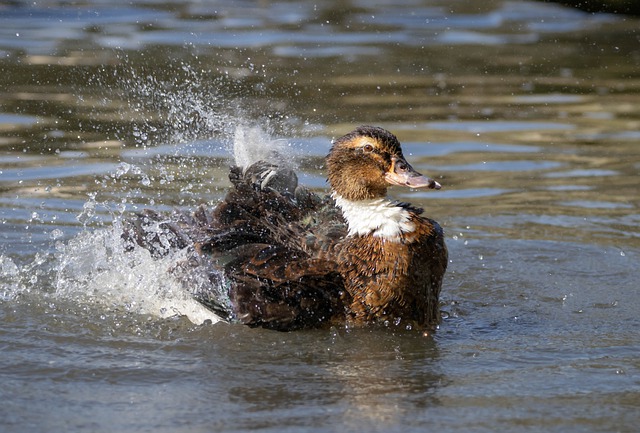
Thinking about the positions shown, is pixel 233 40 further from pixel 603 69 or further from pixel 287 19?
pixel 603 69

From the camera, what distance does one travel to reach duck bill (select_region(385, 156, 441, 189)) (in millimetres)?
6801

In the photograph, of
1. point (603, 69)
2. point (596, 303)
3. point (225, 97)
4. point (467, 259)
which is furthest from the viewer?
point (603, 69)

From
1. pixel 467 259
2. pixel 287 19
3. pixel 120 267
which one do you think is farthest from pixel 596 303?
pixel 287 19

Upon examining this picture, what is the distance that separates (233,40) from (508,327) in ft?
29.9

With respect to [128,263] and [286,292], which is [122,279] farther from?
[286,292]

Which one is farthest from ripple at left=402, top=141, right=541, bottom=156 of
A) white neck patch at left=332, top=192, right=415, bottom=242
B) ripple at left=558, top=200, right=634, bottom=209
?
white neck patch at left=332, top=192, right=415, bottom=242

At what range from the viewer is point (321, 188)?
995 cm

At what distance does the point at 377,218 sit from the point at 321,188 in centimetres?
311

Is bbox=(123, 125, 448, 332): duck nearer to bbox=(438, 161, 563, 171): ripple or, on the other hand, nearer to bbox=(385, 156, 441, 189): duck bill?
bbox=(385, 156, 441, 189): duck bill

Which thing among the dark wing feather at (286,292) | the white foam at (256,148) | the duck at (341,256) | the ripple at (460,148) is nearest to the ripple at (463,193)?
the ripple at (460,148)

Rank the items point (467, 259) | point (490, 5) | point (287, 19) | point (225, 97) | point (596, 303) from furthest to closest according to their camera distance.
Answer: point (490, 5) < point (287, 19) < point (225, 97) < point (467, 259) < point (596, 303)

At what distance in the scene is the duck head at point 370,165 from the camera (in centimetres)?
687

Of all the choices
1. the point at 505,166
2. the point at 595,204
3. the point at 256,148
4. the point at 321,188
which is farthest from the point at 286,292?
the point at 505,166

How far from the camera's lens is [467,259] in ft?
27.6
